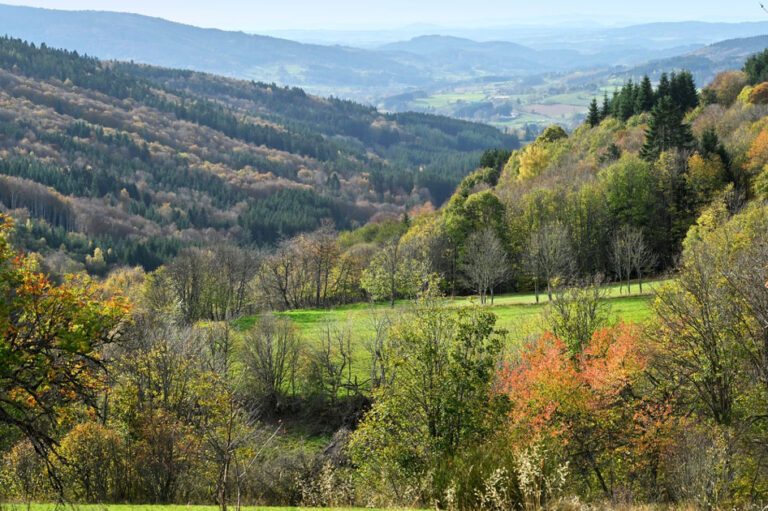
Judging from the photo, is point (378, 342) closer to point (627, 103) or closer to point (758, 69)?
point (627, 103)

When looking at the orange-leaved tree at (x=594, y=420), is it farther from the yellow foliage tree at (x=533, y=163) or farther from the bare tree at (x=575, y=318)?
the yellow foliage tree at (x=533, y=163)

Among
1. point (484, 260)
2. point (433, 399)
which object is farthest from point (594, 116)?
point (433, 399)

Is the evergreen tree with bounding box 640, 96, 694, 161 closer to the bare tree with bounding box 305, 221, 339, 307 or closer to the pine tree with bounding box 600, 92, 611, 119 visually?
the pine tree with bounding box 600, 92, 611, 119

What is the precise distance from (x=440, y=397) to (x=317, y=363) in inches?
1093

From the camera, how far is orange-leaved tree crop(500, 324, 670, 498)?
84.1 feet

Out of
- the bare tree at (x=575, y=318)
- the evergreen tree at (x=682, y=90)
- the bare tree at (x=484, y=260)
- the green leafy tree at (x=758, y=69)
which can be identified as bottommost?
the bare tree at (x=484, y=260)

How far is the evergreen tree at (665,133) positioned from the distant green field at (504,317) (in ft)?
83.3

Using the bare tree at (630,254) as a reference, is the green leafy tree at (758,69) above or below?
above

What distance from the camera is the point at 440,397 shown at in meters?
22.6

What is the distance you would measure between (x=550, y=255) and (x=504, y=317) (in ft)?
36.9

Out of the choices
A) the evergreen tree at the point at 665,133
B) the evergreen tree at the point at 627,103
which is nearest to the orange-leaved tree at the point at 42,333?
Answer: the evergreen tree at the point at 665,133

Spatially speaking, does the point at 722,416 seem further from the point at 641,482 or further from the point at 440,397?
the point at 440,397

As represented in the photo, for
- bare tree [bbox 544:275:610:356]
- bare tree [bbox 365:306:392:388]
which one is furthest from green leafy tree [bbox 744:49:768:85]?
bare tree [bbox 365:306:392:388]

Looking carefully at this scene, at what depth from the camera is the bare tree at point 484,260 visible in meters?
65.8
